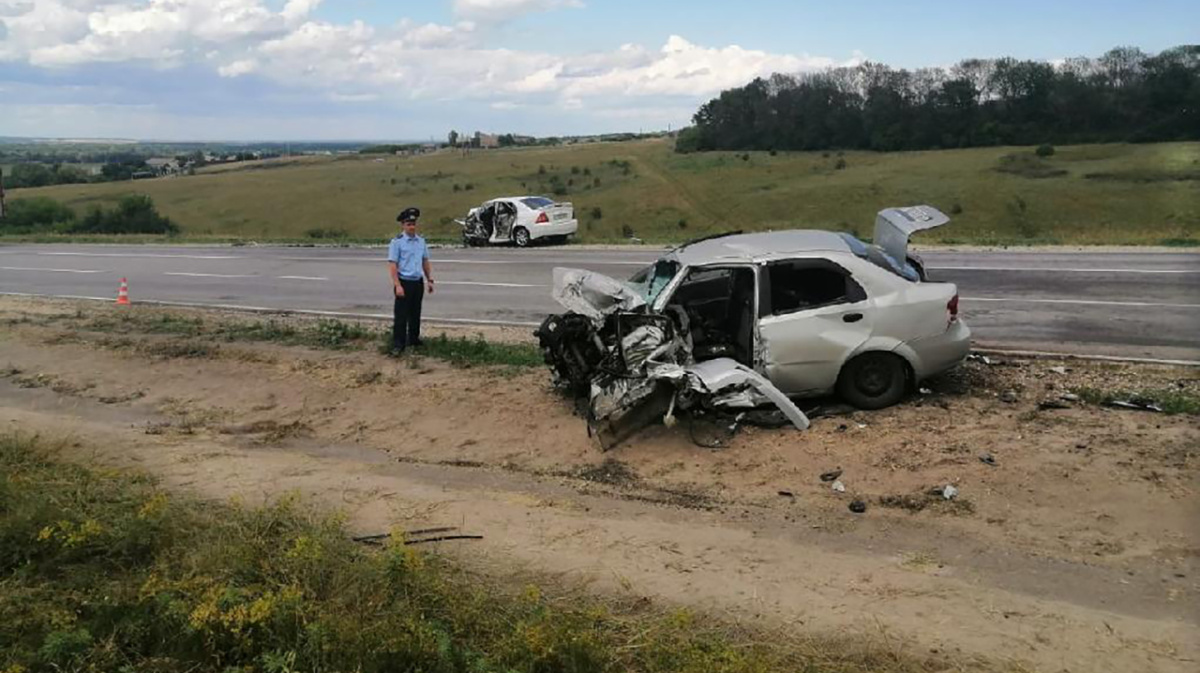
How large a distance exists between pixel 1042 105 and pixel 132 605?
63.6 metres

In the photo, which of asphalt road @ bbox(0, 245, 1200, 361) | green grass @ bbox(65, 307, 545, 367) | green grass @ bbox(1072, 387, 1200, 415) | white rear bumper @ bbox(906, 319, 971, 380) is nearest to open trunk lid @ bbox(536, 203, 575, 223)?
asphalt road @ bbox(0, 245, 1200, 361)

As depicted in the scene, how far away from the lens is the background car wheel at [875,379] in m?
8.16

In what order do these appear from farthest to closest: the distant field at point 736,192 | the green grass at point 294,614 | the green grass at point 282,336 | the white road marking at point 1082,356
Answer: the distant field at point 736,192 < the green grass at point 282,336 < the white road marking at point 1082,356 < the green grass at point 294,614

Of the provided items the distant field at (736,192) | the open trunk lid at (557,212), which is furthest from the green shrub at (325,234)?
the open trunk lid at (557,212)

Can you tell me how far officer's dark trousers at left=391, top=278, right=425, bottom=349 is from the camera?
1106 cm

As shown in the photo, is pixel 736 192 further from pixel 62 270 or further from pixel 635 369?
pixel 635 369

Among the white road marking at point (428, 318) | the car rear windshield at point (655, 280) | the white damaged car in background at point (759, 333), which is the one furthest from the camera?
the white road marking at point (428, 318)

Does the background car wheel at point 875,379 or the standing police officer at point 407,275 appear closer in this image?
the background car wheel at point 875,379

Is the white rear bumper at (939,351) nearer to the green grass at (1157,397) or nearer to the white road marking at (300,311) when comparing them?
the green grass at (1157,397)

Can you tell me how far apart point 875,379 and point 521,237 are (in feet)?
60.5

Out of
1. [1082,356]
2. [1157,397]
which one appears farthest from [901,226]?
[1082,356]

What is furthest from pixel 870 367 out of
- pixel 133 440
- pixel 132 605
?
pixel 133 440

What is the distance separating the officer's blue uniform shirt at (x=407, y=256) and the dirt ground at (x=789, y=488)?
3.51 feet

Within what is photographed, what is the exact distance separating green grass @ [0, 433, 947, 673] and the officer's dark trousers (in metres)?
5.25
